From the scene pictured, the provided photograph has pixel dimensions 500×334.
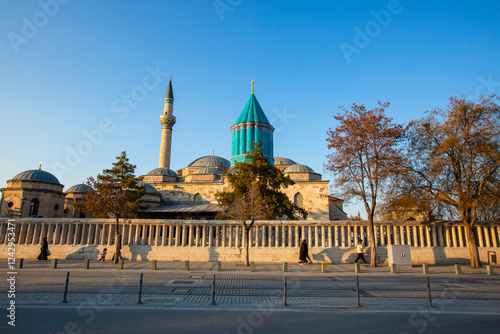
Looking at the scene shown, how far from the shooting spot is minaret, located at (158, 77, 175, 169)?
138 feet

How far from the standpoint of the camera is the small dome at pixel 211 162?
45228 millimetres

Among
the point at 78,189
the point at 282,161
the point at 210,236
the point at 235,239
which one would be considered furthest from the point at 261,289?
the point at 282,161

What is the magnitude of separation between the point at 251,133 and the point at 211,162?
25.6 ft

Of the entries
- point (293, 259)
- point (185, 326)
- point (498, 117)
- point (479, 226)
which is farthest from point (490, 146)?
point (185, 326)

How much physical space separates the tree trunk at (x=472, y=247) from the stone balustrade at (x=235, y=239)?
127 cm

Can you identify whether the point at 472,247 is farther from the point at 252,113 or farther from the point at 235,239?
the point at 252,113

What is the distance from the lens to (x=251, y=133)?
1649 inches

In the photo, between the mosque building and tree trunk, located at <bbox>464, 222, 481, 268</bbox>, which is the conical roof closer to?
the mosque building

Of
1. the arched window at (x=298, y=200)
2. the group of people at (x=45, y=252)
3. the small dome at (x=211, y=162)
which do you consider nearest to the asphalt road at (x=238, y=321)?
the group of people at (x=45, y=252)

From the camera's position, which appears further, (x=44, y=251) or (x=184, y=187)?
(x=184, y=187)

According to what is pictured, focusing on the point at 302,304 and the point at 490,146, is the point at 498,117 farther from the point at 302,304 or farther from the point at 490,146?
the point at 302,304

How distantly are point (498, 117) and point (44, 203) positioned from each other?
120 feet

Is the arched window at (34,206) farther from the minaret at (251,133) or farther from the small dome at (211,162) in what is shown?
the minaret at (251,133)

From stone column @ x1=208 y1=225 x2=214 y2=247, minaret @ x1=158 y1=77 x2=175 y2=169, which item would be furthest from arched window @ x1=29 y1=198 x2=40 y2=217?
stone column @ x1=208 y1=225 x2=214 y2=247
